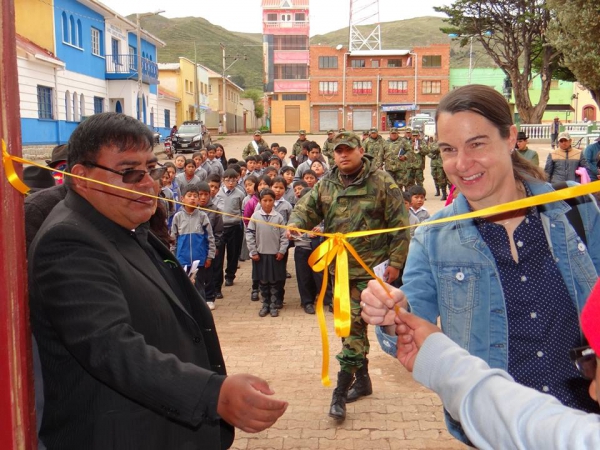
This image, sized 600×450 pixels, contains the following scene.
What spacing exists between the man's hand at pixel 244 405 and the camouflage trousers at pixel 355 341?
3.10 m

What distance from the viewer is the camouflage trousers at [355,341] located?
5016mm

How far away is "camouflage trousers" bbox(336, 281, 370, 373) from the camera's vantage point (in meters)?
5.02

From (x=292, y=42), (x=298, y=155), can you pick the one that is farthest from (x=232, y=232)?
(x=292, y=42)

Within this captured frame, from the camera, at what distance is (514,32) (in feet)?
120

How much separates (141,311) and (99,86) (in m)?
35.0

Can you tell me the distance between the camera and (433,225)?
8.28ft

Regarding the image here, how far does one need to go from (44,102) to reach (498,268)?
28137 millimetres

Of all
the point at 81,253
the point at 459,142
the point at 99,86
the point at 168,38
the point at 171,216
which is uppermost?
the point at 168,38

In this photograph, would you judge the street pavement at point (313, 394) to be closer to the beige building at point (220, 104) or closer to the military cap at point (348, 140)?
the military cap at point (348, 140)

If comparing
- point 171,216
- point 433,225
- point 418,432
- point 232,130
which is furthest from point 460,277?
point 232,130

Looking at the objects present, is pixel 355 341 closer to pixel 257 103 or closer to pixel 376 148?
pixel 376 148

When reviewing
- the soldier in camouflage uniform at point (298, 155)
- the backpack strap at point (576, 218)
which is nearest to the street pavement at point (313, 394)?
the backpack strap at point (576, 218)

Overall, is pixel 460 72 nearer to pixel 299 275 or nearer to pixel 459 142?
pixel 299 275

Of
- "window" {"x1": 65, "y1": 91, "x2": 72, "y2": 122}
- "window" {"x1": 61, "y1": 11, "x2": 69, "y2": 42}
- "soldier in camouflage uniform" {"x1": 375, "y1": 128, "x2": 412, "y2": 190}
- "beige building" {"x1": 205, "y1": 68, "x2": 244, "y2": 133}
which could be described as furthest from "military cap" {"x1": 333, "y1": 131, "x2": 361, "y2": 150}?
"beige building" {"x1": 205, "y1": 68, "x2": 244, "y2": 133}
